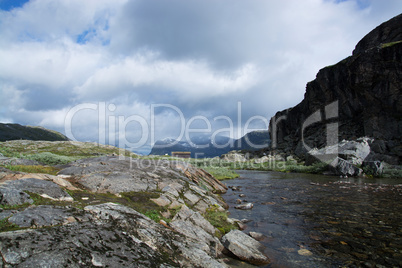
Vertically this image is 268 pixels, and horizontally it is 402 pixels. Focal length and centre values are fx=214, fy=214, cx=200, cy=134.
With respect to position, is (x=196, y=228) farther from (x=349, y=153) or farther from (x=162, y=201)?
(x=349, y=153)

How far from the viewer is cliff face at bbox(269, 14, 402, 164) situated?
51500 mm

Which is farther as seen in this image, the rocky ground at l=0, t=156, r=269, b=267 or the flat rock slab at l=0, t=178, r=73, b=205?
the flat rock slab at l=0, t=178, r=73, b=205

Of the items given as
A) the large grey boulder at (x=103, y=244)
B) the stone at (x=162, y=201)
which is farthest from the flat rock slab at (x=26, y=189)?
the stone at (x=162, y=201)

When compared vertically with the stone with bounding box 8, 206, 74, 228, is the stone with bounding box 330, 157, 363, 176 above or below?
below

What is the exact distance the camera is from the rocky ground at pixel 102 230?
4.28 meters

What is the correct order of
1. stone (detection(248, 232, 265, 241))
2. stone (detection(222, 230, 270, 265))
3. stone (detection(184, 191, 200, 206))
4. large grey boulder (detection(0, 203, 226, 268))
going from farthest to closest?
stone (detection(184, 191, 200, 206)), stone (detection(248, 232, 265, 241)), stone (detection(222, 230, 270, 265)), large grey boulder (detection(0, 203, 226, 268))

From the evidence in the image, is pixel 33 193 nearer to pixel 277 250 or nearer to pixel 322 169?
pixel 277 250

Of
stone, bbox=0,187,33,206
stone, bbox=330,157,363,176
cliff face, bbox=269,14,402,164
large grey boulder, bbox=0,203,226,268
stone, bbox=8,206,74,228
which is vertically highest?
cliff face, bbox=269,14,402,164

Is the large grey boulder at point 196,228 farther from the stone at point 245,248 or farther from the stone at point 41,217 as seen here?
the stone at point 41,217

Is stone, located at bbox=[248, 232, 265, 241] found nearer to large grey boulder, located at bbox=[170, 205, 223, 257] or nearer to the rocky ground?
the rocky ground

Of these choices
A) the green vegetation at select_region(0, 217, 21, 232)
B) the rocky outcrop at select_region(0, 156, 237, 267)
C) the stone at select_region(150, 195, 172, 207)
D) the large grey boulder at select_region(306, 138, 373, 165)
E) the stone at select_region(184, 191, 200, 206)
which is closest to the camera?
the rocky outcrop at select_region(0, 156, 237, 267)

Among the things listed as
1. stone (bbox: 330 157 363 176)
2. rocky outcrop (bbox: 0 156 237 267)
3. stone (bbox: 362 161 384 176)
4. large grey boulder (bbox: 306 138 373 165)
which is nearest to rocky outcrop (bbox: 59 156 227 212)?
rocky outcrop (bbox: 0 156 237 267)

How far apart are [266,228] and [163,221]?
609cm

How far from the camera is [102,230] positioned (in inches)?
216
